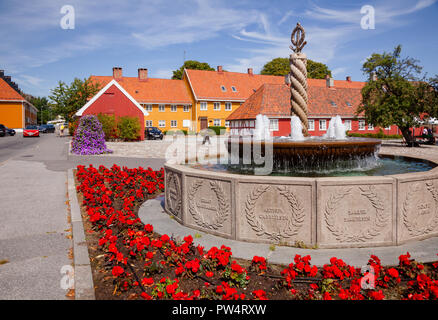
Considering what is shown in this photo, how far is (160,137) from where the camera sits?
133 ft

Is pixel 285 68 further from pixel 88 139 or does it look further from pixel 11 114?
pixel 88 139

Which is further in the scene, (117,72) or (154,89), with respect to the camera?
(154,89)

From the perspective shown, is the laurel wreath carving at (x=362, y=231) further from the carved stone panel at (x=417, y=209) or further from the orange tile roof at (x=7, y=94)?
the orange tile roof at (x=7, y=94)

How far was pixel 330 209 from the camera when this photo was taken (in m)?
4.51

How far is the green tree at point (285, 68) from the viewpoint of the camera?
2672 inches

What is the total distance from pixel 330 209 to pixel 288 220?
0.58 metres

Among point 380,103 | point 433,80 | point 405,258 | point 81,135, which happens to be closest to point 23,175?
point 81,135

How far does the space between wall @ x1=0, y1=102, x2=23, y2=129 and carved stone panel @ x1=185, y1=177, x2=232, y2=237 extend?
6205cm

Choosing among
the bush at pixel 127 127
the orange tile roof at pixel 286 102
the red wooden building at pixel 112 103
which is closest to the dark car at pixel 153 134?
the red wooden building at pixel 112 103

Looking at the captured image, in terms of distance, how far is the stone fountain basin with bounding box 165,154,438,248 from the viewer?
14.8ft

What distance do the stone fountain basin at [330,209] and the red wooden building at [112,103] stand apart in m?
32.9

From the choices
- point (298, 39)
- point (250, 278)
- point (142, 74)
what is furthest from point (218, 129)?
point (250, 278)

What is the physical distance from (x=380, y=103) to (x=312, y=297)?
2580 cm
